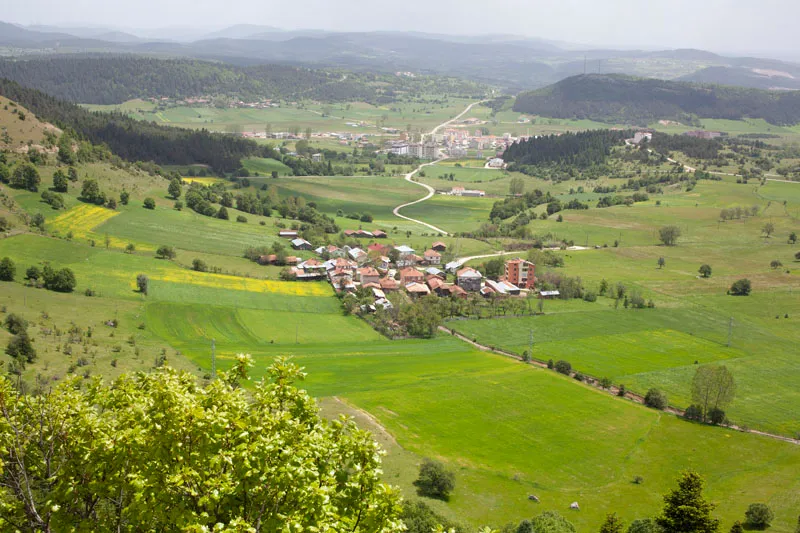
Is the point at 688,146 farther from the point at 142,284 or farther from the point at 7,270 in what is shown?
the point at 7,270

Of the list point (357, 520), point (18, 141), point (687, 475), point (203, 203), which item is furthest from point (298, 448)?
point (18, 141)

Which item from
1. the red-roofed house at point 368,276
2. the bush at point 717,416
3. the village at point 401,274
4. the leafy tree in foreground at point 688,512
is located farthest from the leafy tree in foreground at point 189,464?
the red-roofed house at point 368,276

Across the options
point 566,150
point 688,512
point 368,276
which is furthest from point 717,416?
point 566,150

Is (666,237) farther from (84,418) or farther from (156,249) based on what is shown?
(84,418)

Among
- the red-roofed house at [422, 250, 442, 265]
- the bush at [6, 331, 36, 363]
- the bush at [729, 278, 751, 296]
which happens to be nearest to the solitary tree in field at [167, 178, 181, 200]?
the red-roofed house at [422, 250, 442, 265]

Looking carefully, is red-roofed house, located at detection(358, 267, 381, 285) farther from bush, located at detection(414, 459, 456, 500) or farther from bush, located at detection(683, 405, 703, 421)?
bush, located at detection(414, 459, 456, 500)
